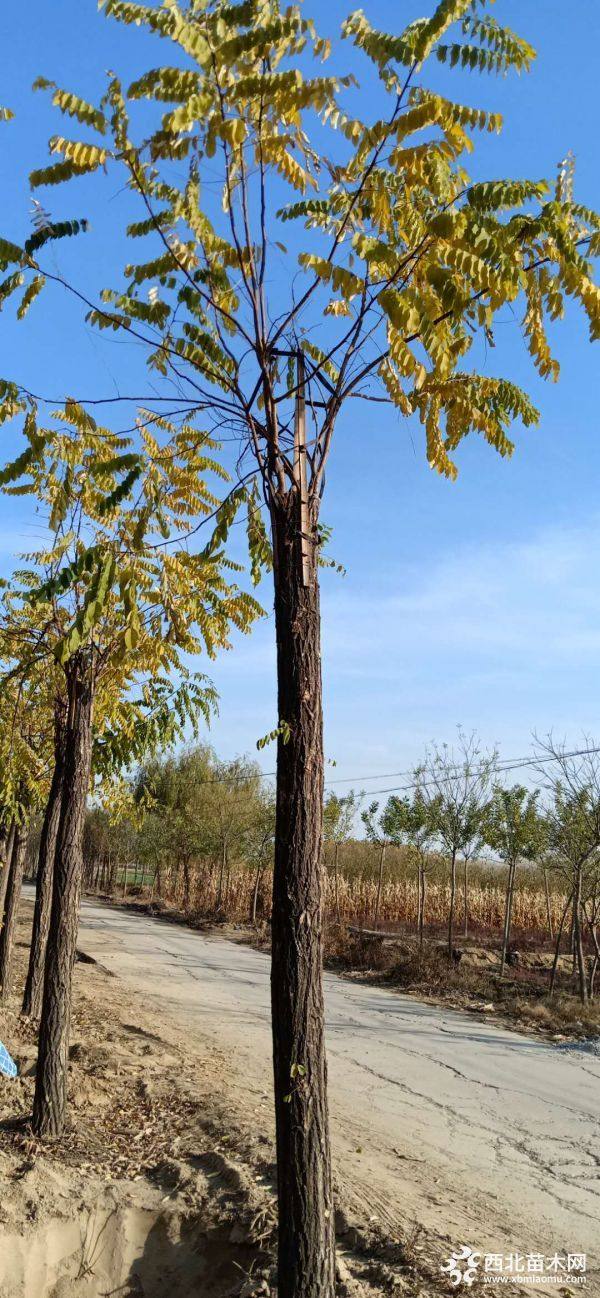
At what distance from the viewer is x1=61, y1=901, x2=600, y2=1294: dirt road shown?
16.1ft

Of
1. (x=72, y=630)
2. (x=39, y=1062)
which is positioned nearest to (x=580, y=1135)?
(x=39, y=1062)

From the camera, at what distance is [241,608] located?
5598 millimetres

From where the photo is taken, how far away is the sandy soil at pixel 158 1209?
411cm

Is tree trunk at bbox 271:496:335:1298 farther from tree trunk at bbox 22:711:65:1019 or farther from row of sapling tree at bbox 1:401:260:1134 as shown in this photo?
tree trunk at bbox 22:711:65:1019

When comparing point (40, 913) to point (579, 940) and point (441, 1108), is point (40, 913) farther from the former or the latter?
point (579, 940)

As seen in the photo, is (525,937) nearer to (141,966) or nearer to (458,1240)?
(141,966)

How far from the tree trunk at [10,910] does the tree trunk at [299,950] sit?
874 cm

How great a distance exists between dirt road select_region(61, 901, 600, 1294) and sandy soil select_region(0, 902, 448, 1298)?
431 mm

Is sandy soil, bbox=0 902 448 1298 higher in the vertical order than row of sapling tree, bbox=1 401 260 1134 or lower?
lower

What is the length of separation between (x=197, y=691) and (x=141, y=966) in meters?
11.2

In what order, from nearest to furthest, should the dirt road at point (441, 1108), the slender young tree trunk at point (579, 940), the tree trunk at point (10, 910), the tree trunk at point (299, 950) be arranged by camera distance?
the tree trunk at point (299, 950) → the dirt road at point (441, 1108) → the tree trunk at point (10, 910) → the slender young tree trunk at point (579, 940)

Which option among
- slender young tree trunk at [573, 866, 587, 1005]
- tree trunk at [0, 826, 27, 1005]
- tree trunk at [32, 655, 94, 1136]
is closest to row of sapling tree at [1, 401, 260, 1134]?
tree trunk at [32, 655, 94, 1136]

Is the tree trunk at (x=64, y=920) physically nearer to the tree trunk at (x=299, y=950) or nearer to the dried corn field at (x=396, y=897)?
the tree trunk at (x=299, y=950)

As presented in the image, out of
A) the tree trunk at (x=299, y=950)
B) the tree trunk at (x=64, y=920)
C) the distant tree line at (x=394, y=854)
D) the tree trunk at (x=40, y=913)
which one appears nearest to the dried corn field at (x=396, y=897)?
the distant tree line at (x=394, y=854)
